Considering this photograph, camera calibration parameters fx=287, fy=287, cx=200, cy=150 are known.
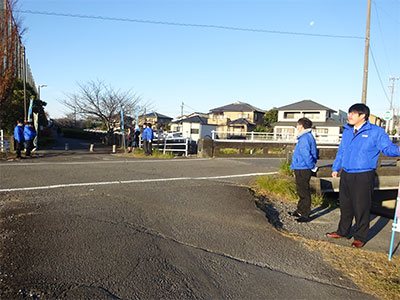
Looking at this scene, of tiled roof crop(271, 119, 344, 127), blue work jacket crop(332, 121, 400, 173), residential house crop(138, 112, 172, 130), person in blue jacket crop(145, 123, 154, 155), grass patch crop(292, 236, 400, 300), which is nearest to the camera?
grass patch crop(292, 236, 400, 300)

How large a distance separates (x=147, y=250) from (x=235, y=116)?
49.6m

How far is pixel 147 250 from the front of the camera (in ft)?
10.8

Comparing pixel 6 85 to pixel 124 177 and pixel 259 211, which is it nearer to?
pixel 124 177

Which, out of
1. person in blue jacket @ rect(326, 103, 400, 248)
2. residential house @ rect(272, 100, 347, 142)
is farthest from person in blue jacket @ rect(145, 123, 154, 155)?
residential house @ rect(272, 100, 347, 142)

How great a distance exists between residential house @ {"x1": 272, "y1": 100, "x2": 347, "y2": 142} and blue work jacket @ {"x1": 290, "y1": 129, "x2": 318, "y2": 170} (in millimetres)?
35190

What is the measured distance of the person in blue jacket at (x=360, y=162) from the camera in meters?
3.67

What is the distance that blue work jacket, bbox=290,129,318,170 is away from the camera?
184 inches

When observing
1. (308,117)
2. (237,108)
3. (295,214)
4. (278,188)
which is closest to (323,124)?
(308,117)

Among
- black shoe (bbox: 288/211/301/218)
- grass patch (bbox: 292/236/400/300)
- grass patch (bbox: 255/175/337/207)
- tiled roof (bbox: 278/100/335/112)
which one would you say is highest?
tiled roof (bbox: 278/100/335/112)

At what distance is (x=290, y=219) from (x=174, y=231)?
2223 mm

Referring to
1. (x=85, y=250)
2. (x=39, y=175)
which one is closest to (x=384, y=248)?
(x=85, y=250)

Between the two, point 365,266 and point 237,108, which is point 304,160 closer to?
point 365,266

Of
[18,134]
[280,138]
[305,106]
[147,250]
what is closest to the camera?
[147,250]

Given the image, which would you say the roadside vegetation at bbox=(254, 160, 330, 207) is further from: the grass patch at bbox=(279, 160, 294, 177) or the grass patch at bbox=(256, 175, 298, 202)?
the grass patch at bbox=(279, 160, 294, 177)
